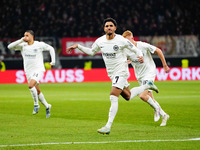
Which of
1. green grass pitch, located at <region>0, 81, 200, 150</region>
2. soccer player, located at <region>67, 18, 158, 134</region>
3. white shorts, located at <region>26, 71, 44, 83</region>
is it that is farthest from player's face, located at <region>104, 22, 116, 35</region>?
white shorts, located at <region>26, 71, 44, 83</region>

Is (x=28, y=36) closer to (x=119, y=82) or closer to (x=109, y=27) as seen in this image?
(x=109, y=27)

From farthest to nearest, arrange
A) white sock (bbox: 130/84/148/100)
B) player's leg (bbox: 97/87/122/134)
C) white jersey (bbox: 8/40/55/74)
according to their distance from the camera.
A: 1. white jersey (bbox: 8/40/55/74)
2. white sock (bbox: 130/84/148/100)
3. player's leg (bbox: 97/87/122/134)

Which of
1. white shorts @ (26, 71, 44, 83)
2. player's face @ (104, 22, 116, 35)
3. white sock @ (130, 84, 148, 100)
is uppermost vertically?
player's face @ (104, 22, 116, 35)

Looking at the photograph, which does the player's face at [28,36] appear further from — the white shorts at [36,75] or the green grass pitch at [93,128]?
the green grass pitch at [93,128]

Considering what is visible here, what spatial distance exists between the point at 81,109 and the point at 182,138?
7.41 m

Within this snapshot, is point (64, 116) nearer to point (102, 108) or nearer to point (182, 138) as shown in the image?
point (102, 108)

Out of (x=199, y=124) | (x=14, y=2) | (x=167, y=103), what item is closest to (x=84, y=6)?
(x=14, y=2)

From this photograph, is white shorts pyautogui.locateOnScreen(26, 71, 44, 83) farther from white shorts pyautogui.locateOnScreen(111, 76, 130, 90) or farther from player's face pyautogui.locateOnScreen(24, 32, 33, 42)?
white shorts pyautogui.locateOnScreen(111, 76, 130, 90)

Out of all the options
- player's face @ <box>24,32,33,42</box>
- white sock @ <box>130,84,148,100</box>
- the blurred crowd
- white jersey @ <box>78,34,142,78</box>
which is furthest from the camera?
the blurred crowd

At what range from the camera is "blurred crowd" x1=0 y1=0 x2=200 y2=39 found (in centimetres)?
3666

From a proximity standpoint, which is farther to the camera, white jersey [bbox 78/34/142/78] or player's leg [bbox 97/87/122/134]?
white jersey [bbox 78/34/142/78]

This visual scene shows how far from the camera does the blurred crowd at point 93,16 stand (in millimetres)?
36656

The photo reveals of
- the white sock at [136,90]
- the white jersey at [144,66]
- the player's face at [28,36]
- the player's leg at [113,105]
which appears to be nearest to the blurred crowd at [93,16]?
the player's face at [28,36]

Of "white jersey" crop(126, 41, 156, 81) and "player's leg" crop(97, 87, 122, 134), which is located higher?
"white jersey" crop(126, 41, 156, 81)
